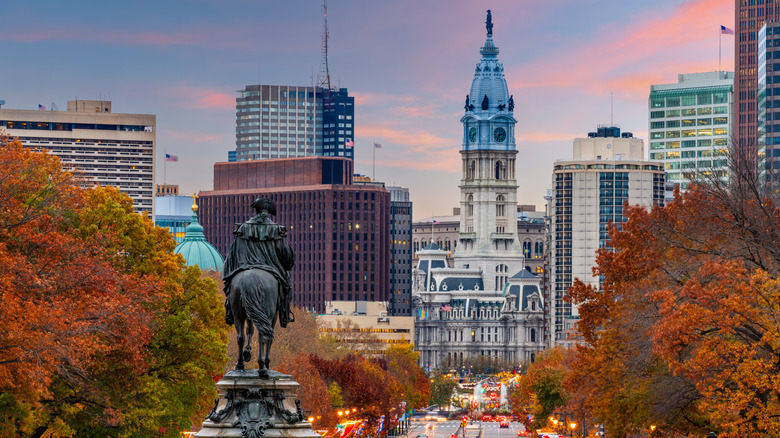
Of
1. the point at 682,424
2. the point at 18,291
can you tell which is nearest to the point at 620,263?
the point at 682,424

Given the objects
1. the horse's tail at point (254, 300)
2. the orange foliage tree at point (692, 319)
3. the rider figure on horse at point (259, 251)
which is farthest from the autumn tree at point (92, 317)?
the orange foliage tree at point (692, 319)

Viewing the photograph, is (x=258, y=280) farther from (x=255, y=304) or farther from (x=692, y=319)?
(x=692, y=319)

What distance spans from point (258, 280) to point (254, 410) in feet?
8.93

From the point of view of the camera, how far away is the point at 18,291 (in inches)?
1929

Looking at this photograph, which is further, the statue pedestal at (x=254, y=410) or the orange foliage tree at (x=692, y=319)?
the orange foliage tree at (x=692, y=319)

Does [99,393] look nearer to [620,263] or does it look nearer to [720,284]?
[720,284]

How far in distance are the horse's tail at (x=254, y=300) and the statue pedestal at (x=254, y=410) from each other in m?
1.16

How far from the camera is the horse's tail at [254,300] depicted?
3162 cm

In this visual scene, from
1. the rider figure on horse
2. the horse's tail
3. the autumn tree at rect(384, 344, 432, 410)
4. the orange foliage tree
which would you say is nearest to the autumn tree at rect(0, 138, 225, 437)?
the rider figure on horse

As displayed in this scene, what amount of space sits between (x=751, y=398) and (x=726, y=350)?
173 cm

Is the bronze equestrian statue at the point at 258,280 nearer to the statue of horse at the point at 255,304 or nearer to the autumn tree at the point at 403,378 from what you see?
the statue of horse at the point at 255,304

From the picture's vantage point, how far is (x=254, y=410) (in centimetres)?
3067

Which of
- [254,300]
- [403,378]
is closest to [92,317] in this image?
[254,300]

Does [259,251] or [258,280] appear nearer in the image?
[258,280]
